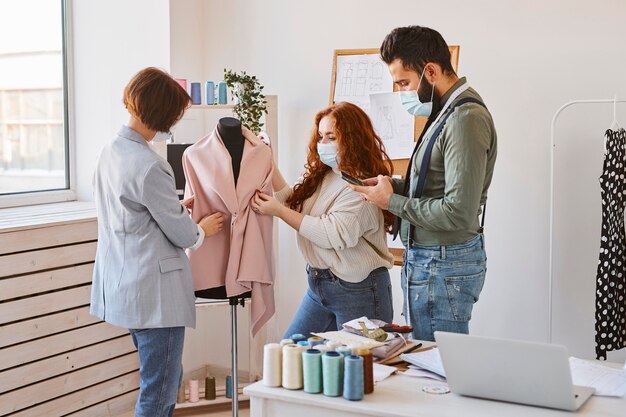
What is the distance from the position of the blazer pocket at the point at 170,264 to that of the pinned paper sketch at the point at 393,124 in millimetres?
1532

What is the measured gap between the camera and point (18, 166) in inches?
170

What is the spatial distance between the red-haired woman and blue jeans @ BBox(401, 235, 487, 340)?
1.08 feet

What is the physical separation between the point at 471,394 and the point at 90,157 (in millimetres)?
3117

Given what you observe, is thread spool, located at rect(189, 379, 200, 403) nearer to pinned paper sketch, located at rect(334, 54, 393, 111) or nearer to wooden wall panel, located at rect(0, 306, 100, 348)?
wooden wall panel, located at rect(0, 306, 100, 348)

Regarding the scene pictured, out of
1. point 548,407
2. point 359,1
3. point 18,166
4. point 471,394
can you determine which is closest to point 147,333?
point 471,394

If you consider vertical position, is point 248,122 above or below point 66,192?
above

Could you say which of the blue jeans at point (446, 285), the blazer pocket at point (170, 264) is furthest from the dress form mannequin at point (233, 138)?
the blue jeans at point (446, 285)

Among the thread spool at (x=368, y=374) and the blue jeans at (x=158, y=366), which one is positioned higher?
the thread spool at (x=368, y=374)

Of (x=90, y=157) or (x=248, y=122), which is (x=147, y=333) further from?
(x=90, y=157)

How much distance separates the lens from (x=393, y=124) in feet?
13.1

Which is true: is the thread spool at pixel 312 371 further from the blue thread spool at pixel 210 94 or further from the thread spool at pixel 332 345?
the blue thread spool at pixel 210 94

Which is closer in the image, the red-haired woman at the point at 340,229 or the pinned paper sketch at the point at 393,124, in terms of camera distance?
the red-haired woman at the point at 340,229

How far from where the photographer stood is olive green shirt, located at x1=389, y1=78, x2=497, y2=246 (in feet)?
7.89

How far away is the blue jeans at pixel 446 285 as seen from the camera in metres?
2.50
